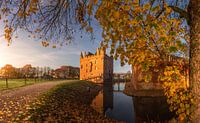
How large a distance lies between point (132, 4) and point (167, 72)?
277cm

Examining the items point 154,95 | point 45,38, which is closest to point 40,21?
point 45,38

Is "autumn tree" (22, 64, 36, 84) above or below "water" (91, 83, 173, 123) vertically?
above

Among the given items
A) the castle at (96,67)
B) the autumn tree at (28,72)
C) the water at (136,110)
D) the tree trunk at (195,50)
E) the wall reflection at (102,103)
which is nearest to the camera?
the tree trunk at (195,50)

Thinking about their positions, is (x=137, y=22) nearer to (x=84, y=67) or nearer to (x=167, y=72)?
(x=167, y=72)

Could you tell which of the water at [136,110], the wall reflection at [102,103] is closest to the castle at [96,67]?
the wall reflection at [102,103]

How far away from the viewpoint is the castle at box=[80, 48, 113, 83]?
58188 mm

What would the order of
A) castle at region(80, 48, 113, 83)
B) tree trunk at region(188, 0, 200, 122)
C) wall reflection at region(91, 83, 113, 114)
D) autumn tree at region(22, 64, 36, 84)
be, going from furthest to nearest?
castle at region(80, 48, 113, 83) < autumn tree at region(22, 64, 36, 84) < wall reflection at region(91, 83, 113, 114) < tree trunk at region(188, 0, 200, 122)

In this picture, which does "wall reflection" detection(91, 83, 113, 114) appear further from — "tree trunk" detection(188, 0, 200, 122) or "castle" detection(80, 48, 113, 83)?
"castle" detection(80, 48, 113, 83)

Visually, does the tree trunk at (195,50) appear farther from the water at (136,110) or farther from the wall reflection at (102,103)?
the wall reflection at (102,103)

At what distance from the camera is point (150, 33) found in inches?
205

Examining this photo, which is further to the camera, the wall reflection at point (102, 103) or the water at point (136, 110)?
the wall reflection at point (102, 103)

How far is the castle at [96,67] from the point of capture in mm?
58188

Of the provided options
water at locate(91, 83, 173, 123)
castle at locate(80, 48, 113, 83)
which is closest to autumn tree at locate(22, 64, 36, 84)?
castle at locate(80, 48, 113, 83)

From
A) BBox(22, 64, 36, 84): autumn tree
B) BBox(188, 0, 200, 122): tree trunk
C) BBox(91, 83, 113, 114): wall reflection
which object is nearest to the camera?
BBox(188, 0, 200, 122): tree trunk
